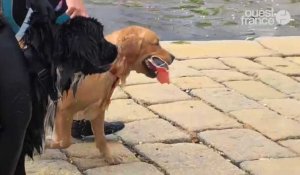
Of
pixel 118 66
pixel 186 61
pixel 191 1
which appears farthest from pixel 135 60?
pixel 191 1

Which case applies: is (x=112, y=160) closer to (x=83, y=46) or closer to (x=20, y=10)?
(x=20, y=10)

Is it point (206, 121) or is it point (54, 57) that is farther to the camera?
point (206, 121)

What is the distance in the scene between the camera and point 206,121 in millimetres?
4977

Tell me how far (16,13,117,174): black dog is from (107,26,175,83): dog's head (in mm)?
1671

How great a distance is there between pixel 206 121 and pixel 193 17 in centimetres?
418

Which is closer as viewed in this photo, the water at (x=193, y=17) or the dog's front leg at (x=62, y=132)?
the dog's front leg at (x=62, y=132)

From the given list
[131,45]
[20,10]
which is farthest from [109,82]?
[20,10]

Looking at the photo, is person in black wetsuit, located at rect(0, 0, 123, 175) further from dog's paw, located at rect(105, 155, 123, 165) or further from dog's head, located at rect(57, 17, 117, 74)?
dog's paw, located at rect(105, 155, 123, 165)

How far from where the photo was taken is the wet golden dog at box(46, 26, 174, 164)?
13.3ft

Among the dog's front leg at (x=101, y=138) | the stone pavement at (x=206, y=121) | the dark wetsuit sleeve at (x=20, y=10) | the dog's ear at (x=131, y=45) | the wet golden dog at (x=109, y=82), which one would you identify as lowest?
the stone pavement at (x=206, y=121)

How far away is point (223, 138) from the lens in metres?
4.68

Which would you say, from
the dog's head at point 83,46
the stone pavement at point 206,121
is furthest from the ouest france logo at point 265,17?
the dog's head at point 83,46

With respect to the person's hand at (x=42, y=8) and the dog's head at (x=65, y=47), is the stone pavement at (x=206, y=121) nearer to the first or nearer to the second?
the dog's head at (x=65, y=47)

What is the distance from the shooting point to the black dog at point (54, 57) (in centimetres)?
237
